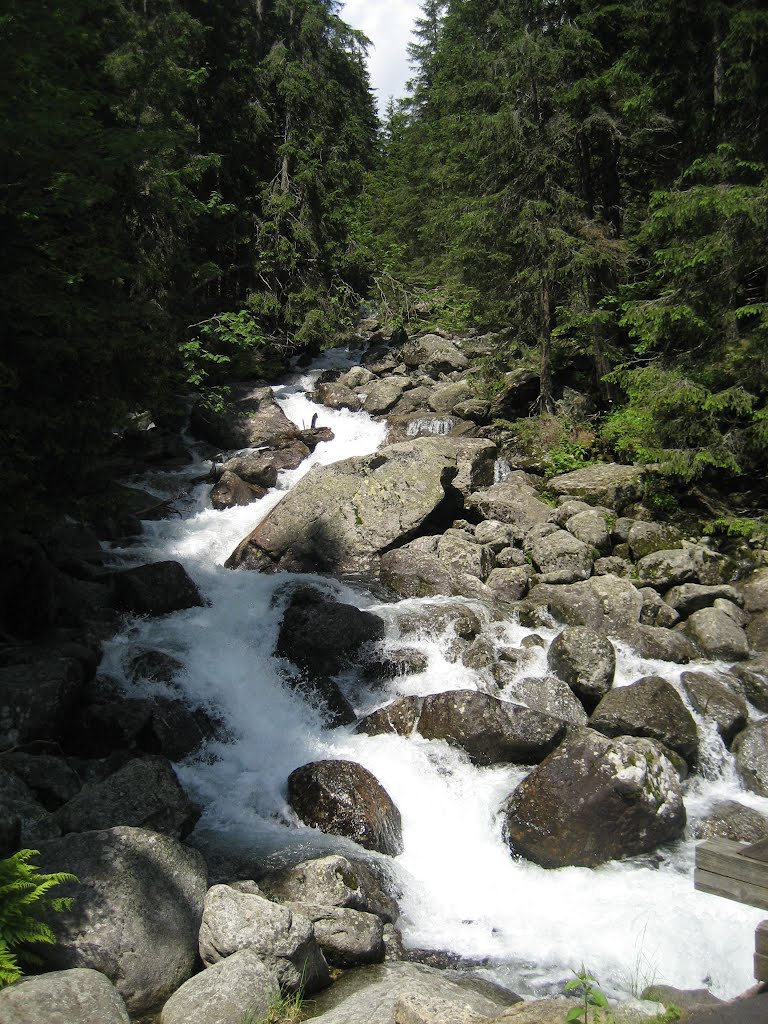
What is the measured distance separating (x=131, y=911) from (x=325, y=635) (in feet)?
18.9

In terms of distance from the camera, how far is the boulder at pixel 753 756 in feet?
26.7

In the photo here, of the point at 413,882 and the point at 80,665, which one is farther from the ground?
the point at 80,665

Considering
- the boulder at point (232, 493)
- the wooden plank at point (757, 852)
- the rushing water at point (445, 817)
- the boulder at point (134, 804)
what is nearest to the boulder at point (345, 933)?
the rushing water at point (445, 817)

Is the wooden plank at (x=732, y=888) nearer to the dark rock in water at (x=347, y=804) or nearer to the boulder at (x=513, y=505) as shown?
the dark rock in water at (x=347, y=804)

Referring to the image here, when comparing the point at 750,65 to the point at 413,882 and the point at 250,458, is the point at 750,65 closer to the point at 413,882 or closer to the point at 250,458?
the point at 250,458

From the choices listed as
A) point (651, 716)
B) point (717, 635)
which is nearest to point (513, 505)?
point (717, 635)

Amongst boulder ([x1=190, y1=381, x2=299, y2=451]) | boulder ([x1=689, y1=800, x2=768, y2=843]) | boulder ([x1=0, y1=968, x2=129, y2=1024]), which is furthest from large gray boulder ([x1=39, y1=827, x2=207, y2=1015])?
boulder ([x1=190, y1=381, x2=299, y2=451])

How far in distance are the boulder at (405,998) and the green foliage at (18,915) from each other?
5.39 ft

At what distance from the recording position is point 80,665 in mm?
8227

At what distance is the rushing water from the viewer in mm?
5840

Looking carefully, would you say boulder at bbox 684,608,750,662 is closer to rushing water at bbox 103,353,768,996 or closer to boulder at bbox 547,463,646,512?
rushing water at bbox 103,353,768,996

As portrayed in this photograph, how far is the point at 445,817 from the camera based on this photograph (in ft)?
25.0

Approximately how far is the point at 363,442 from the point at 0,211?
1250 centimetres

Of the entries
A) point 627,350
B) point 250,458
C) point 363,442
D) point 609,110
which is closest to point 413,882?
point 250,458
